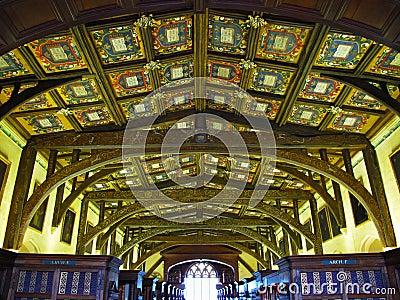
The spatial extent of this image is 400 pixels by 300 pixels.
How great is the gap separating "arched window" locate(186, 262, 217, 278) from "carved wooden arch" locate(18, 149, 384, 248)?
57.5ft

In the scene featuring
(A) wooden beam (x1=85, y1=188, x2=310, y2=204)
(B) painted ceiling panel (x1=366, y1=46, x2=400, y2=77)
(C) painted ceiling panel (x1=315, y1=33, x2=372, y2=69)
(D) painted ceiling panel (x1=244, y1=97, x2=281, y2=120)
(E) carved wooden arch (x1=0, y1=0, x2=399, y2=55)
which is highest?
(D) painted ceiling panel (x1=244, y1=97, x2=281, y2=120)

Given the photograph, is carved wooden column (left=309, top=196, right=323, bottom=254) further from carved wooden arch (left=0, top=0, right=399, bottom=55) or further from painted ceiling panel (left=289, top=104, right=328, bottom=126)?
carved wooden arch (left=0, top=0, right=399, bottom=55)

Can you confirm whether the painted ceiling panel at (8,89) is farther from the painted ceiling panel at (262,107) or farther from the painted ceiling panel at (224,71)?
the painted ceiling panel at (262,107)

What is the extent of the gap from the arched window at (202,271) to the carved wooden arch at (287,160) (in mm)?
17531

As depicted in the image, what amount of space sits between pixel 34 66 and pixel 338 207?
8.03 meters

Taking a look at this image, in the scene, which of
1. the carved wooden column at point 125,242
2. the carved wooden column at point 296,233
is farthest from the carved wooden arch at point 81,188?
the carved wooden column at point 125,242

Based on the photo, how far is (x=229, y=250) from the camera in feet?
75.2

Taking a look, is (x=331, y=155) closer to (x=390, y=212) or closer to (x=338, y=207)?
(x=338, y=207)

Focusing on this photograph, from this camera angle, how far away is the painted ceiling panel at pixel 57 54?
5930 mm

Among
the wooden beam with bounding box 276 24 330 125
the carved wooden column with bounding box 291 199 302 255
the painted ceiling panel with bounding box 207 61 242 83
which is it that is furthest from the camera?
the carved wooden column with bounding box 291 199 302 255

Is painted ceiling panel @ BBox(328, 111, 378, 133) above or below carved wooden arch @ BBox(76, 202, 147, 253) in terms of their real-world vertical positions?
above

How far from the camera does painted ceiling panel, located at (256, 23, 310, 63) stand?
6008 millimetres

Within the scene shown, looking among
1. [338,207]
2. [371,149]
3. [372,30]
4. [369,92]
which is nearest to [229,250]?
[338,207]

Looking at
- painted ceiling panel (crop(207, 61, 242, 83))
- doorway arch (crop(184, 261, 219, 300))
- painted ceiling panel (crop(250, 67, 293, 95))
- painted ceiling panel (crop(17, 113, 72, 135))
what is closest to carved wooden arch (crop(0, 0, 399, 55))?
painted ceiling panel (crop(250, 67, 293, 95))
